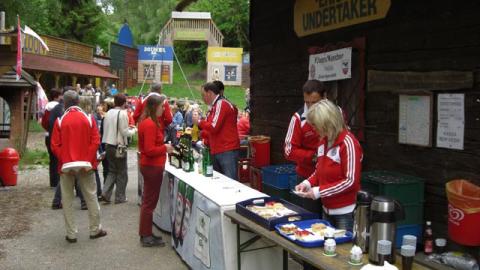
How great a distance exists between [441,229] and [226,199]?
7.07ft

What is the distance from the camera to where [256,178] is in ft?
26.2

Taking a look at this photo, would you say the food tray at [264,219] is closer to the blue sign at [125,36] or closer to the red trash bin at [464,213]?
the red trash bin at [464,213]

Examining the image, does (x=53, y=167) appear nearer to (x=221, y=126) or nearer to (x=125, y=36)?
(x=221, y=126)

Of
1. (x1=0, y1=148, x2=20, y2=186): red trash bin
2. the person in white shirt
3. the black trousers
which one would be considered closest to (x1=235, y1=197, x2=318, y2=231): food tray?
the person in white shirt

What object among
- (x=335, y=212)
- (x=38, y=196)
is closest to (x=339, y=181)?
(x=335, y=212)

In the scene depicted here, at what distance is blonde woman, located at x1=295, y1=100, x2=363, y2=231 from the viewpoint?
3.71 metres

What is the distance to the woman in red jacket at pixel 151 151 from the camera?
5.74 meters

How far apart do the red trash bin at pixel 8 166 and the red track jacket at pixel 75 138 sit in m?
4.15

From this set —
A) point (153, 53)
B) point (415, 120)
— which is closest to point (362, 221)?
point (415, 120)

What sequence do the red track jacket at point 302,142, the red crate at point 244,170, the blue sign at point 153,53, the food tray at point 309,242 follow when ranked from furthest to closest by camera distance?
the blue sign at point 153,53 → the red crate at point 244,170 → the red track jacket at point 302,142 → the food tray at point 309,242

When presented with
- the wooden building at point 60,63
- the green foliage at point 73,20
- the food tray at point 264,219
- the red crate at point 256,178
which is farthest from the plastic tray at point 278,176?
the green foliage at point 73,20

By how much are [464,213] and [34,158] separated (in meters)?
12.4

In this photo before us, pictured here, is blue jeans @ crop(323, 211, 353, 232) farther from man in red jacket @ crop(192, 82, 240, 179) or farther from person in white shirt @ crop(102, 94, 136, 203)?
person in white shirt @ crop(102, 94, 136, 203)

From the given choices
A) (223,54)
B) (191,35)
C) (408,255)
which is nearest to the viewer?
(408,255)
